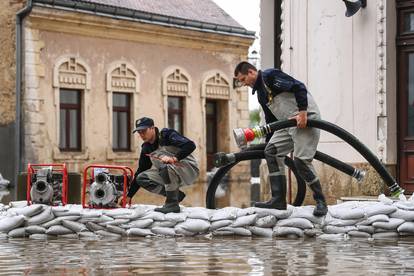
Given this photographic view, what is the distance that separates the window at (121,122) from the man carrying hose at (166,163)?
14.2 metres

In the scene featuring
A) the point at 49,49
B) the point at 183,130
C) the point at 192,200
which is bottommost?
the point at 192,200

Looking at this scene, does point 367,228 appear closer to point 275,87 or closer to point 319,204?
point 319,204

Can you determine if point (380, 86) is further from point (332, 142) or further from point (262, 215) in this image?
point (262, 215)

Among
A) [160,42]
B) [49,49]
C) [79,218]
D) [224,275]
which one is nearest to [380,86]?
[79,218]

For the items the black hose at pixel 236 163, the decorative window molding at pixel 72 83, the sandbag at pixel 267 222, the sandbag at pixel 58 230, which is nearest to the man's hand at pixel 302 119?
the black hose at pixel 236 163

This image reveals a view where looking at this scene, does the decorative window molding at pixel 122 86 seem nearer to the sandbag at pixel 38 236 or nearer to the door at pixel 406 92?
the door at pixel 406 92

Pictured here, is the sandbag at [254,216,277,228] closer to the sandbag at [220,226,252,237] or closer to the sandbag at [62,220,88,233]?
the sandbag at [220,226,252,237]

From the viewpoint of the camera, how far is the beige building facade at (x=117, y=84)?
22.1 meters

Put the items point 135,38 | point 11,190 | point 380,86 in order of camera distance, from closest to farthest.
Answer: point 380,86 → point 11,190 → point 135,38

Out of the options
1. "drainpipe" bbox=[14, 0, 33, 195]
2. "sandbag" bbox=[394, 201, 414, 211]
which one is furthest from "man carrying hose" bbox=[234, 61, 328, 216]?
"drainpipe" bbox=[14, 0, 33, 195]

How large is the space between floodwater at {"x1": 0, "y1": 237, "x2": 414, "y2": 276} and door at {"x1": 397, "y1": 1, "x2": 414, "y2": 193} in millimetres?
3602

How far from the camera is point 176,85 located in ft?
84.7

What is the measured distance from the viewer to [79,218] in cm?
984

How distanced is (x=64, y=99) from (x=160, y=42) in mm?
3329
